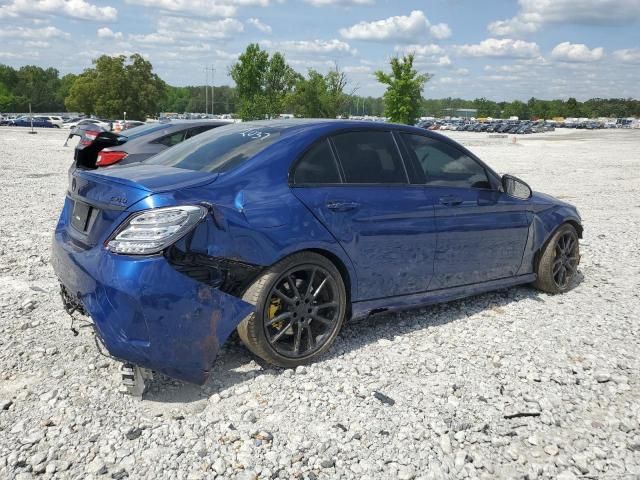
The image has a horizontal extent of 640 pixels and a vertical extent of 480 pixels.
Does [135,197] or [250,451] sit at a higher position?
[135,197]

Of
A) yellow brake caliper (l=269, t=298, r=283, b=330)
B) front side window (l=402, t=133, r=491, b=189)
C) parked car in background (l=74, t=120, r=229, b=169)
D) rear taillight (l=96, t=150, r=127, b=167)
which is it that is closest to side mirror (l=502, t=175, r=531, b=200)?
front side window (l=402, t=133, r=491, b=189)

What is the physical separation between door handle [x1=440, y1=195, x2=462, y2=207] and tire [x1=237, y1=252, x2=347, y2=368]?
1203 mm

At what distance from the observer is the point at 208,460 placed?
116 inches

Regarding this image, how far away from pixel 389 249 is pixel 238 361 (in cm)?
133

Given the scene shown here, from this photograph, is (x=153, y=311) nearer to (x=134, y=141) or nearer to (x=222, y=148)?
(x=222, y=148)

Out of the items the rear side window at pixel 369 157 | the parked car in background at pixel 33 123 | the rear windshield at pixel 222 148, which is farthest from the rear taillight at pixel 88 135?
the parked car in background at pixel 33 123

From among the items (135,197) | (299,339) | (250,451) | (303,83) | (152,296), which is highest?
(303,83)

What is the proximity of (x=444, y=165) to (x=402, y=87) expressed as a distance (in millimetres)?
52810

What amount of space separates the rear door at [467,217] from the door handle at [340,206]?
80 cm

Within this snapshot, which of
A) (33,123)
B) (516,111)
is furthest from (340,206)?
(516,111)

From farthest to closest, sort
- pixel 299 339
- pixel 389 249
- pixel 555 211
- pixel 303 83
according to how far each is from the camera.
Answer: pixel 303 83, pixel 555 211, pixel 389 249, pixel 299 339

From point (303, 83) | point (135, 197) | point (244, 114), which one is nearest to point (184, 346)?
point (135, 197)

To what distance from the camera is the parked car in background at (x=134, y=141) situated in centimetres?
841

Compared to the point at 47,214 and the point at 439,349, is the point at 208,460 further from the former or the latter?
the point at 47,214
